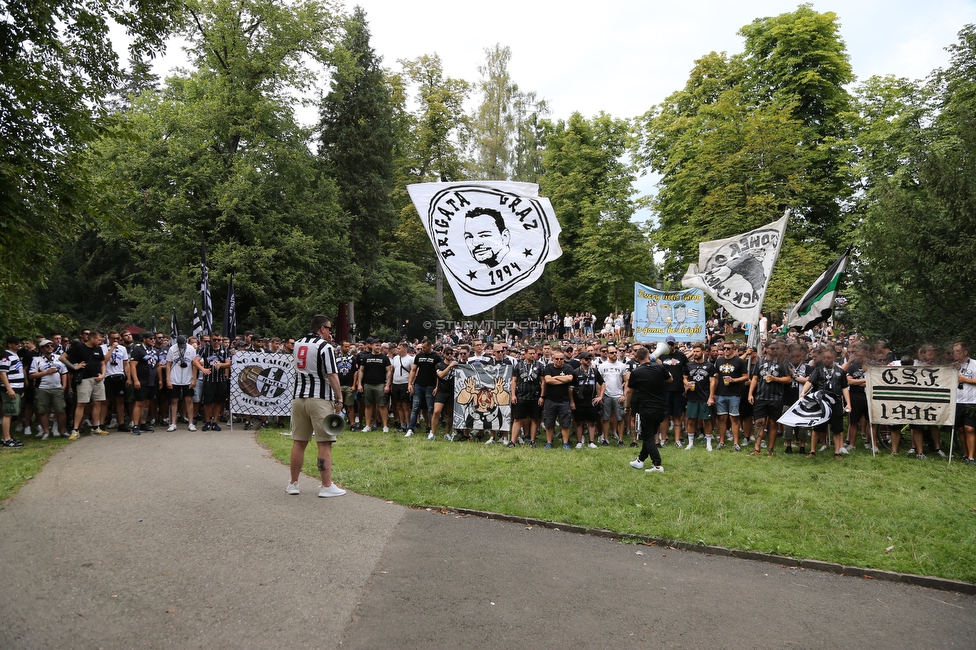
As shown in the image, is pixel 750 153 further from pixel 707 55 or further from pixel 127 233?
pixel 127 233

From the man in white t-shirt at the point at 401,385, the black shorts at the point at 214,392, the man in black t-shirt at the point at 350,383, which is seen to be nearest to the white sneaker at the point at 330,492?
the man in white t-shirt at the point at 401,385

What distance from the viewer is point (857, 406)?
12055 mm

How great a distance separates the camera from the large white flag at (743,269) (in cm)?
1281

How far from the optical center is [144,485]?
8.38 metres

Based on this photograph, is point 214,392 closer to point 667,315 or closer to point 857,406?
point 667,315

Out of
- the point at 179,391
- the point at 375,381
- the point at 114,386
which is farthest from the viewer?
the point at 375,381

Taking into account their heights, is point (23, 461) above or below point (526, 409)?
below

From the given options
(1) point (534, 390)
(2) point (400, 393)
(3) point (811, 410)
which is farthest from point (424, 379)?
(3) point (811, 410)

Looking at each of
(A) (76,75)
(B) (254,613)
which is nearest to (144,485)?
(B) (254,613)

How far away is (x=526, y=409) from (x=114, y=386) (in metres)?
8.48

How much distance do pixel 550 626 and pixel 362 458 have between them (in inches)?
247

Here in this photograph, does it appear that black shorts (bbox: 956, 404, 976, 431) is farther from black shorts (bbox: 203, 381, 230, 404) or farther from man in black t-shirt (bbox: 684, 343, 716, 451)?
black shorts (bbox: 203, 381, 230, 404)

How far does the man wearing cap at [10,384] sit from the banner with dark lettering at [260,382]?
3.79 m

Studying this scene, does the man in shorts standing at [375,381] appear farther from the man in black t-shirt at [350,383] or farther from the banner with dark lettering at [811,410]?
the banner with dark lettering at [811,410]
